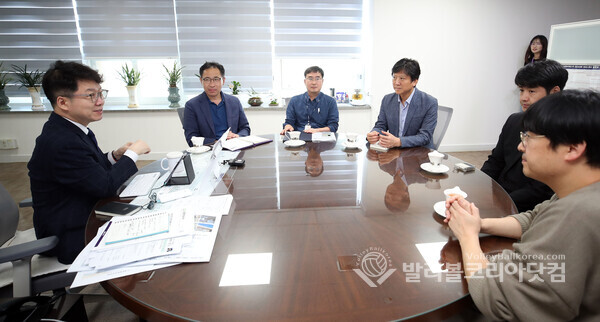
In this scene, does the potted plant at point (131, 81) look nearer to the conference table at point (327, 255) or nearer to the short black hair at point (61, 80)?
the short black hair at point (61, 80)

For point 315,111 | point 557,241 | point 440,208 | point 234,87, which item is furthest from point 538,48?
point 557,241

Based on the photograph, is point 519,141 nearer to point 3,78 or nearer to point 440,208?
point 440,208

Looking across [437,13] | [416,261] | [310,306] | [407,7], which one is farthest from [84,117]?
[437,13]

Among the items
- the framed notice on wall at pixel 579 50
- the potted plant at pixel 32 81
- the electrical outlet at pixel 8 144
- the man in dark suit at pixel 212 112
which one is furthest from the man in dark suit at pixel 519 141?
the electrical outlet at pixel 8 144

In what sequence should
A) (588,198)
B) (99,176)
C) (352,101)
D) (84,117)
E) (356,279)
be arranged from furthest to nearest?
(352,101), (84,117), (99,176), (356,279), (588,198)

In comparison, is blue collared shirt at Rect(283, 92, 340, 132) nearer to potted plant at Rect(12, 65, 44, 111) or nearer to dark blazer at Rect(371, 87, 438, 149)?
dark blazer at Rect(371, 87, 438, 149)

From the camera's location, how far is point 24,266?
3.84 feet

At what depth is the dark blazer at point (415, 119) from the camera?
2.25m

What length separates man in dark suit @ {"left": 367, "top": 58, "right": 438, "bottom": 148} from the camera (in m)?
2.27

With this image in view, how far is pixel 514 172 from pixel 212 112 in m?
2.34

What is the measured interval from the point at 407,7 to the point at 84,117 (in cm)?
400

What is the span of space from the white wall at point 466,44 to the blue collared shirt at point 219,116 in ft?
7.36

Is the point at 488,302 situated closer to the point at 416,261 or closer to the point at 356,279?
the point at 416,261

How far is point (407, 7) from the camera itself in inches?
163
